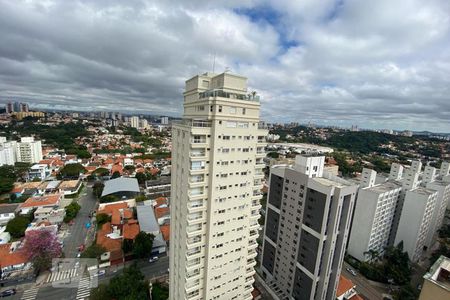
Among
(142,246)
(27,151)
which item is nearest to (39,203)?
(142,246)

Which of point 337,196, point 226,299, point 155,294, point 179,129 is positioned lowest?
point 155,294

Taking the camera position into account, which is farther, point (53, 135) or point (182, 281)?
point (53, 135)

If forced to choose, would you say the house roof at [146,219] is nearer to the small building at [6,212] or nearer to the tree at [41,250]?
the tree at [41,250]

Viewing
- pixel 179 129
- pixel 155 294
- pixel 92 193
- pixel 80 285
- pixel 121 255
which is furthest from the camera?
pixel 92 193

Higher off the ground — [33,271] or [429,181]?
[429,181]

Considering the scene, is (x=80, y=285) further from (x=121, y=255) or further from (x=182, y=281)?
(x=182, y=281)

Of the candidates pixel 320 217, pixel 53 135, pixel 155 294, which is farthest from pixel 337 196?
pixel 53 135

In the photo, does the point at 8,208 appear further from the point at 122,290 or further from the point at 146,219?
the point at 122,290

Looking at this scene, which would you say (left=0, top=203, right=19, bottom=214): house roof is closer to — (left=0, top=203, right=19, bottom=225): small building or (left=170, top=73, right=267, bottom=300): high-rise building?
(left=0, top=203, right=19, bottom=225): small building
